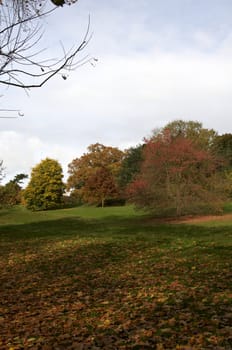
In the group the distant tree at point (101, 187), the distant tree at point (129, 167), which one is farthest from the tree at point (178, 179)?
the distant tree at point (129, 167)

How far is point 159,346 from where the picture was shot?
471 cm

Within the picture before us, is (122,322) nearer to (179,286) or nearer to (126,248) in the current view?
(179,286)

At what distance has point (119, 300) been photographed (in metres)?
7.29

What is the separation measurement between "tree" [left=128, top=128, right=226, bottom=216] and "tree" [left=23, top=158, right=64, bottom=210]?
30374mm

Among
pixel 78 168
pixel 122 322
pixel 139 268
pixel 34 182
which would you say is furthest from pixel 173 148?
pixel 78 168

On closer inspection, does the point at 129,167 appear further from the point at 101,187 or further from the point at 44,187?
the point at 44,187

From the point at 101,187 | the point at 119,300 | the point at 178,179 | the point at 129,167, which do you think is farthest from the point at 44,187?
the point at 119,300

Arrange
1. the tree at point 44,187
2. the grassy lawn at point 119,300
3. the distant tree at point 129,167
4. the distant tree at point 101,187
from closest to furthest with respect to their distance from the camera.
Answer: the grassy lawn at point 119,300 < the distant tree at point 101,187 < the tree at point 44,187 < the distant tree at point 129,167

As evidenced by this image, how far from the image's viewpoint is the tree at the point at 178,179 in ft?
95.7

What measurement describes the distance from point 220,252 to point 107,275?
4772 millimetres

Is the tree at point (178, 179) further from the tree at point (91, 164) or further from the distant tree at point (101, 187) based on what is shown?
the tree at point (91, 164)

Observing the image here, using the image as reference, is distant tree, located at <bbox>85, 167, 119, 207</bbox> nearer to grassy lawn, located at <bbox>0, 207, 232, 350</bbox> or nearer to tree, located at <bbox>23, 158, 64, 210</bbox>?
tree, located at <bbox>23, 158, 64, 210</bbox>

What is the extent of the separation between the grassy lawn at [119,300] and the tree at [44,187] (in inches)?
1774

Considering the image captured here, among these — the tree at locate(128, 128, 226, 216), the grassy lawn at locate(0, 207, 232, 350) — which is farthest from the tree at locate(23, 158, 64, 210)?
the grassy lawn at locate(0, 207, 232, 350)
